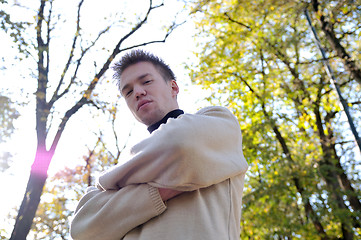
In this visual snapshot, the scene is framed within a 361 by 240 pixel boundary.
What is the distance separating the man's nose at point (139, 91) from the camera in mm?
1610

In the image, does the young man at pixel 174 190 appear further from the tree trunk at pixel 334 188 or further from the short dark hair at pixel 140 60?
the tree trunk at pixel 334 188

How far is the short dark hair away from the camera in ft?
5.88

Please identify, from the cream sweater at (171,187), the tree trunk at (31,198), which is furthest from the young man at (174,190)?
the tree trunk at (31,198)

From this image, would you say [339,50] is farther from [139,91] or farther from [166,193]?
[166,193]

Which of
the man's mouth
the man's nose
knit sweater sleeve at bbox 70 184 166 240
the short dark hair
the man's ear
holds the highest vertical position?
the short dark hair

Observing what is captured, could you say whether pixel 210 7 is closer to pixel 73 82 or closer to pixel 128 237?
pixel 73 82

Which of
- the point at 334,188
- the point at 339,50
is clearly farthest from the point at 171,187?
the point at 334,188

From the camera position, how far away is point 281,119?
9.79 m

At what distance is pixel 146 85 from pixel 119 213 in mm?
714

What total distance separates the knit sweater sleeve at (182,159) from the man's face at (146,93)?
0.31 m

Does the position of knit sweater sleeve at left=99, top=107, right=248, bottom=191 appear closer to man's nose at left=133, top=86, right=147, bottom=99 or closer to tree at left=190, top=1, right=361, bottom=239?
man's nose at left=133, top=86, right=147, bottom=99

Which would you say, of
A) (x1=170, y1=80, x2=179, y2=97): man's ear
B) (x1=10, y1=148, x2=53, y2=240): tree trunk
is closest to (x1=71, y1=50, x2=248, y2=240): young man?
(x1=170, y1=80, x2=179, y2=97): man's ear

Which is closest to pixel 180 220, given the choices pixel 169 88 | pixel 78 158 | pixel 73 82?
pixel 169 88

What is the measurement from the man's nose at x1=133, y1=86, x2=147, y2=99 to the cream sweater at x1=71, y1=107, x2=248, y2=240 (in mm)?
346
